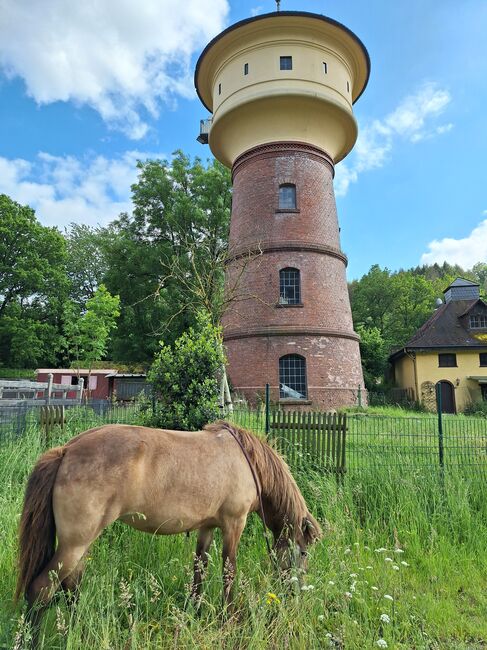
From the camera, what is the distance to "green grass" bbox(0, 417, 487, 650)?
307 cm

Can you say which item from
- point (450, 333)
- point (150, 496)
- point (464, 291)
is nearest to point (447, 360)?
point (450, 333)

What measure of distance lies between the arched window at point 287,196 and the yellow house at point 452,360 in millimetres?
12645

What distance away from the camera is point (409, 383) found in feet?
89.3

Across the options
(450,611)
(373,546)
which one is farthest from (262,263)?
(450,611)

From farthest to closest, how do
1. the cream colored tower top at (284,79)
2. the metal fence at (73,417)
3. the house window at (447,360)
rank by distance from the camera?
the house window at (447,360)
the cream colored tower top at (284,79)
the metal fence at (73,417)

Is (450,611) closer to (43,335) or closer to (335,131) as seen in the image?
(335,131)

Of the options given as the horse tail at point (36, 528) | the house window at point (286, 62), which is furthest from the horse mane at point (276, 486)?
the house window at point (286, 62)

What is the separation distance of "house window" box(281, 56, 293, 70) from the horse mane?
17415mm

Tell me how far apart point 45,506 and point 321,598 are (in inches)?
92.3

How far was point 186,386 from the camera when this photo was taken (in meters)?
7.04

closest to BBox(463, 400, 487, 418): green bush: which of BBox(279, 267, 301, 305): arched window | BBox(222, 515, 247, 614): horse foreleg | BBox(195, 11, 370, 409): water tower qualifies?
BBox(195, 11, 370, 409): water tower

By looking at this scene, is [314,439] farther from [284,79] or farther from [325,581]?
[284,79]

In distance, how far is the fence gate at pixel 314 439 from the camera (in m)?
7.09

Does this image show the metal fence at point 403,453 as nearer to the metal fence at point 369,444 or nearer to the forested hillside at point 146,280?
the metal fence at point 369,444
